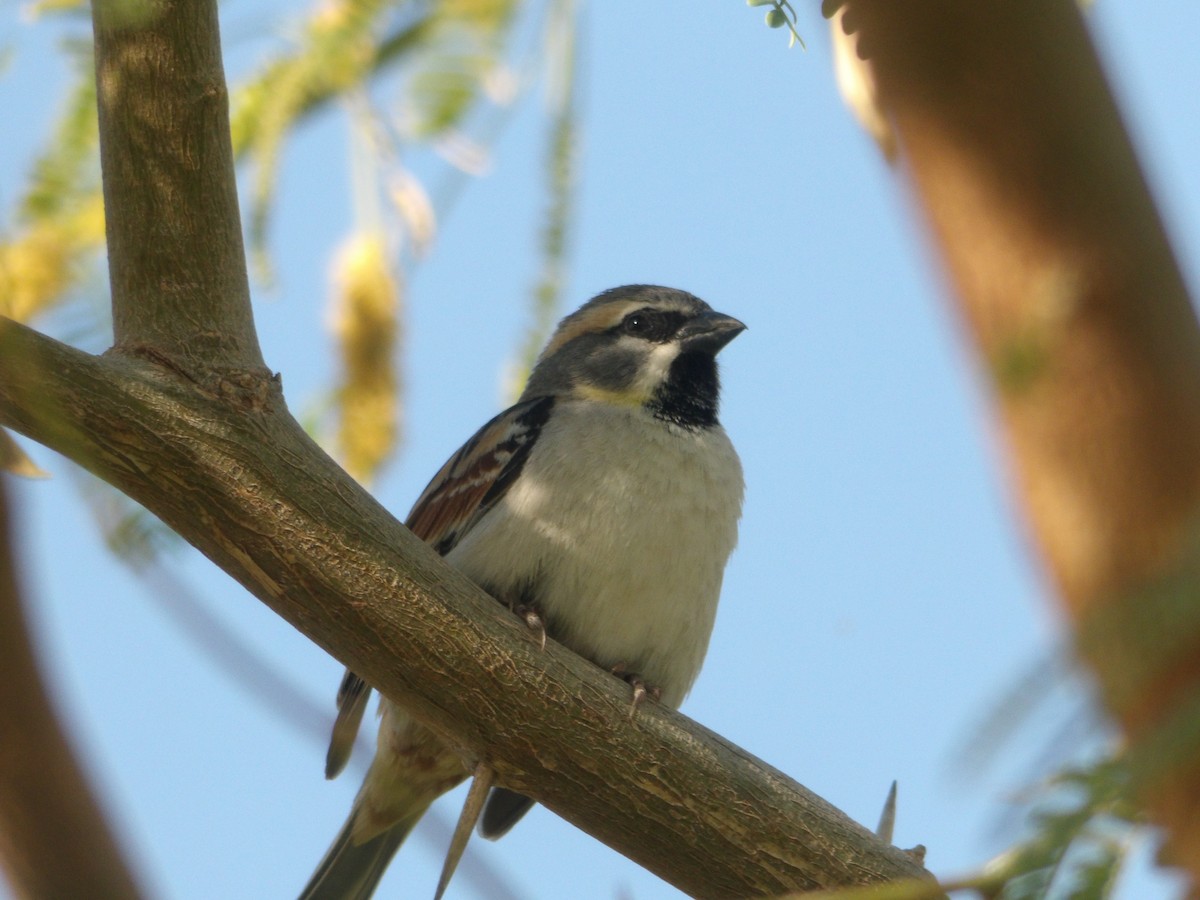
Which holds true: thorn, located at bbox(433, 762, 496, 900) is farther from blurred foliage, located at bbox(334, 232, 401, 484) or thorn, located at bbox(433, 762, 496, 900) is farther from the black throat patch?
the black throat patch

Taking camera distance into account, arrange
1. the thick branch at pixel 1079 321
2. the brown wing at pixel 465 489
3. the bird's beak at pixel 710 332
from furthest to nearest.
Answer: the bird's beak at pixel 710 332
the brown wing at pixel 465 489
the thick branch at pixel 1079 321

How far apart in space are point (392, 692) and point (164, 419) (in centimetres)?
90

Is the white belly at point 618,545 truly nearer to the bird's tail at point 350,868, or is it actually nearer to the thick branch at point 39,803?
the bird's tail at point 350,868

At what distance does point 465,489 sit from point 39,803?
426cm

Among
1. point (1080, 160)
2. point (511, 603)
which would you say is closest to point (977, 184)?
point (1080, 160)

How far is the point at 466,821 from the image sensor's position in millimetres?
3436

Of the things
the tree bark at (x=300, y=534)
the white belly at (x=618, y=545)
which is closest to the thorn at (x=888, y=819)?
the tree bark at (x=300, y=534)

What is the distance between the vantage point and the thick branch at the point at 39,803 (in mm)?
1804

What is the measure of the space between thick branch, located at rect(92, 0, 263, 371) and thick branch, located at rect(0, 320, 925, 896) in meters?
0.16

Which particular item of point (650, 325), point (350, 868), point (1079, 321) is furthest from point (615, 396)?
point (1079, 321)

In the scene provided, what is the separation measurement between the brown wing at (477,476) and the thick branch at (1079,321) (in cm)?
475

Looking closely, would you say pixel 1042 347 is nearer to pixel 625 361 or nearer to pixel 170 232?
pixel 170 232

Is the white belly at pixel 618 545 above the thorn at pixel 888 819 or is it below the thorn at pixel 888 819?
above

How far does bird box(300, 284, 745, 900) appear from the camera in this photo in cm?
549
